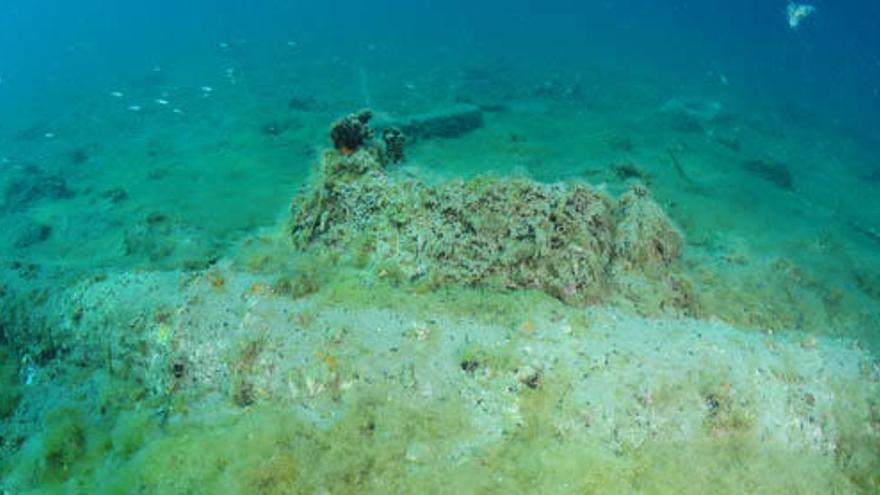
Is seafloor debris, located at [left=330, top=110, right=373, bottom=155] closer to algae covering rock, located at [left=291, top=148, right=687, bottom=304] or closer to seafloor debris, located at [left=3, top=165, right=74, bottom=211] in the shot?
algae covering rock, located at [left=291, top=148, right=687, bottom=304]

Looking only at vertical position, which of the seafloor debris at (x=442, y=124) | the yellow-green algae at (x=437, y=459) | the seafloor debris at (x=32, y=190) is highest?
the yellow-green algae at (x=437, y=459)

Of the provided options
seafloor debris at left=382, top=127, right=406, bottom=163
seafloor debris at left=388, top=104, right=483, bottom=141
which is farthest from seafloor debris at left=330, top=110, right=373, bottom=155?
seafloor debris at left=388, top=104, right=483, bottom=141

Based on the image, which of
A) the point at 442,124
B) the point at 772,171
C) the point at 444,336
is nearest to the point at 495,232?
the point at 444,336

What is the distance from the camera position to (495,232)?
551 cm

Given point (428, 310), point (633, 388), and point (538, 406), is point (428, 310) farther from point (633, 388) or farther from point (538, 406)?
point (633, 388)

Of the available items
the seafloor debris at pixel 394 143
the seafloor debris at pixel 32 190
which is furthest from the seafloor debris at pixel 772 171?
the seafloor debris at pixel 32 190

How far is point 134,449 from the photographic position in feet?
14.9

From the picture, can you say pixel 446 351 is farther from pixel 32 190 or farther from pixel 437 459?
pixel 32 190

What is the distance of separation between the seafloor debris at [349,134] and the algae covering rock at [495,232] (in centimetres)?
87

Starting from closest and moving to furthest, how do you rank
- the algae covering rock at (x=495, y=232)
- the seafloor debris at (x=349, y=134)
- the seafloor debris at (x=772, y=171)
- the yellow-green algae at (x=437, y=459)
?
the yellow-green algae at (x=437, y=459) < the algae covering rock at (x=495, y=232) < the seafloor debris at (x=349, y=134) < the seafloor debris at (x=772, y=171)

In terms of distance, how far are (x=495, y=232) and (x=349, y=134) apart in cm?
280

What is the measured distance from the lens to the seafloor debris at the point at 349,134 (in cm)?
722

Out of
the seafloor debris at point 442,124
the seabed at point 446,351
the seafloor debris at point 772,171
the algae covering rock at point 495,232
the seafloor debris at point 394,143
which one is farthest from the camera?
the seafloor debris at point 442,124

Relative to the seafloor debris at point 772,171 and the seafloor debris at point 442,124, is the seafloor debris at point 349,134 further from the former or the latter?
the seafloor debris at point 772,171
